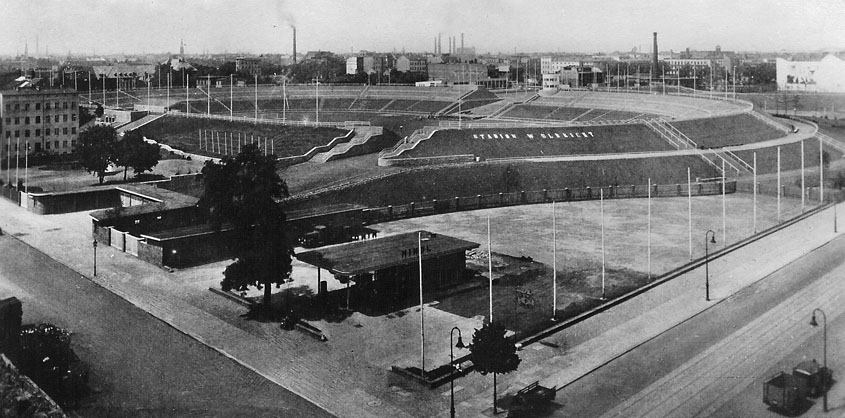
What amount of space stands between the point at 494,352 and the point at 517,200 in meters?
32.9

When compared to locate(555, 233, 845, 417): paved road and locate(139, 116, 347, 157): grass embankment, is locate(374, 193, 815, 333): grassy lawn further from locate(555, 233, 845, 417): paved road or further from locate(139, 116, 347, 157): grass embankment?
locate(139, 116, 347, 157): grass embankment

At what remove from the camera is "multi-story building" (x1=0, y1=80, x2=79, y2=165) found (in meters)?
51.2

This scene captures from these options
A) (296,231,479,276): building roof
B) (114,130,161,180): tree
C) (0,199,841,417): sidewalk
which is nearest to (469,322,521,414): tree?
(0,199,841,417): sidewalk

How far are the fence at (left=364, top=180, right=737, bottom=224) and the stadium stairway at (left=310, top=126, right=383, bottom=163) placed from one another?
42.0 feet

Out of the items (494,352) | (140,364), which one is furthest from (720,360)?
(140,364)

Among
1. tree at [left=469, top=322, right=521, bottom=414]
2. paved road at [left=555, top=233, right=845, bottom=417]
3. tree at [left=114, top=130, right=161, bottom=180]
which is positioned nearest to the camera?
paved road at [left=555, top=233, right=845, bottom=417]

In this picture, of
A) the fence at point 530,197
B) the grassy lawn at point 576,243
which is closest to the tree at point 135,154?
the fence at point 530,197

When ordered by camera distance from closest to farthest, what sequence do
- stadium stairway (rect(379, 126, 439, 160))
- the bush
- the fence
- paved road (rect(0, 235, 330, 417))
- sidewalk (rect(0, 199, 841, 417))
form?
paved road (rect(0, 235, 330, 417)) → the bush → sidewalk (rect(0, 199, 841, 417)) → the fence → stadium stairway (rect(379, 126, 439, 160))

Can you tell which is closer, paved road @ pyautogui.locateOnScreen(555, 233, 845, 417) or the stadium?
paved road @ pyautogui.locateOnScreen(555, 233, 845, 417)

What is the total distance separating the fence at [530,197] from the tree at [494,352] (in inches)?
1026

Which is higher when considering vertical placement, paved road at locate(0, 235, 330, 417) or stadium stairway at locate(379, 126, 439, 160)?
stadium stairway at locate(379, 126, 439, 160)

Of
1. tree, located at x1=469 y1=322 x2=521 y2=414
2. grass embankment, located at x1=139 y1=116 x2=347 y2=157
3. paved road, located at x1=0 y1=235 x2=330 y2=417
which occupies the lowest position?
paved road, located at x1=0 y1=235 x2=330 y2=417

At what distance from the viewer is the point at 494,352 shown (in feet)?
64.3

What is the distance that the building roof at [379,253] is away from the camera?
28.1 metres
